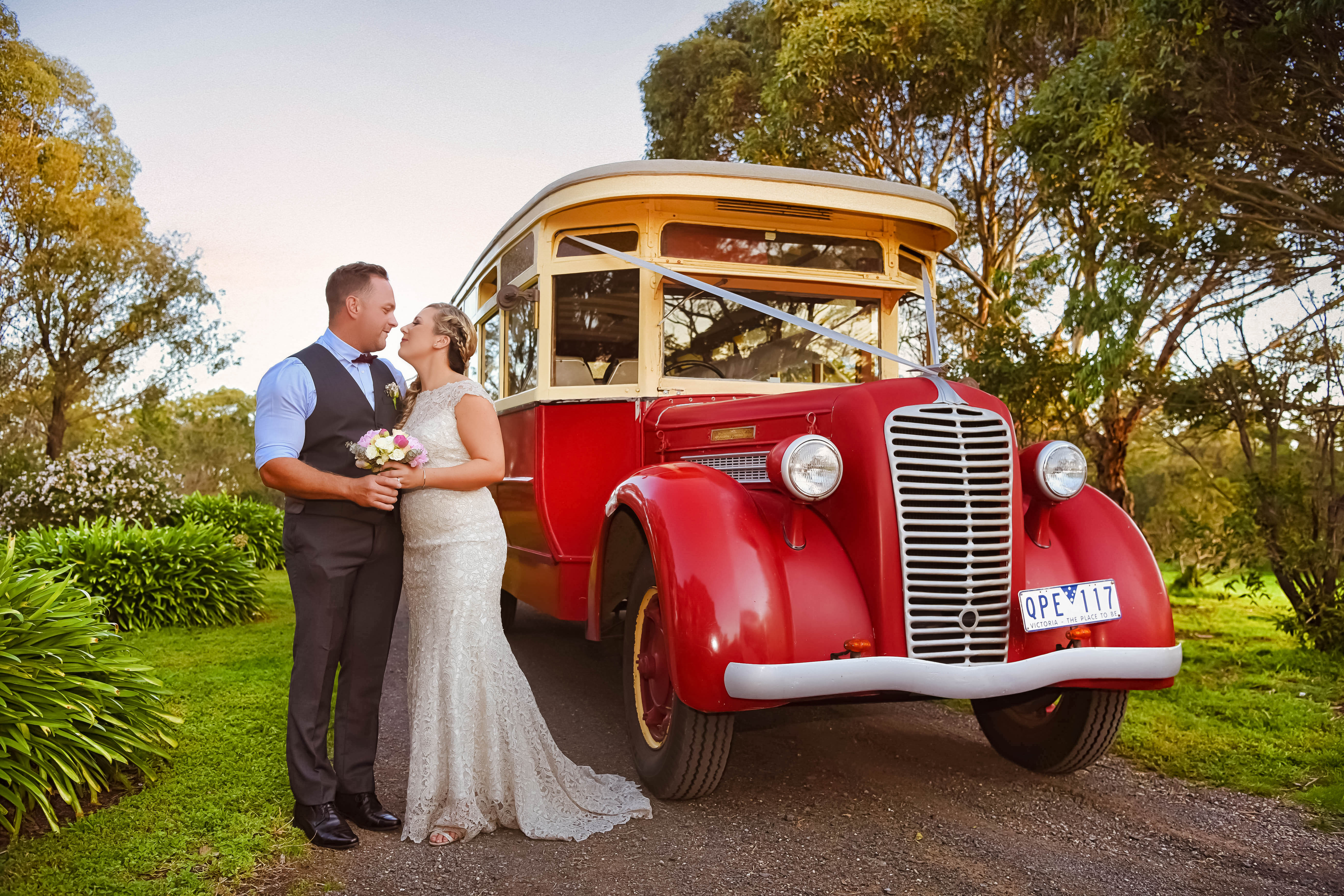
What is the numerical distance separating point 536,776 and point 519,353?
2.65 metres

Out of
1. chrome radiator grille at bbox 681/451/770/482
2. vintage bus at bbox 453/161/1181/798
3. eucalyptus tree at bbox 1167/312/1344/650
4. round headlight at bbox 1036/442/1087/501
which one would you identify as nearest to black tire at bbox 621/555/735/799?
vintage bus at bbox 453/161/1181/798

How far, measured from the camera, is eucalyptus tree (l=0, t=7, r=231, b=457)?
18.6 m

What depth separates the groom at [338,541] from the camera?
2824 mm

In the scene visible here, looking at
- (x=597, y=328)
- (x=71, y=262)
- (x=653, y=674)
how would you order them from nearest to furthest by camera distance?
(x=653, y=674), (x=597, y=328), (x=71, y=262)

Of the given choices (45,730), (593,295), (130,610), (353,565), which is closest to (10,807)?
(45,730)

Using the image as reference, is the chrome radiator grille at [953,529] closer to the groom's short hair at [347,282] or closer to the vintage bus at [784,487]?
the vintage bus at [784,487]

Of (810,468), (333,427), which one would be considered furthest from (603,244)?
(333,427)

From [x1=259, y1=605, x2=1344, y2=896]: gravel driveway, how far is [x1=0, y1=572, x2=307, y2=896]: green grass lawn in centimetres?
22

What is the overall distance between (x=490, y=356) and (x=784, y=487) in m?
3.55

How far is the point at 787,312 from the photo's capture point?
465cm

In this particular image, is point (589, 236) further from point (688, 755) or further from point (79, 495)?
point (79, 495)

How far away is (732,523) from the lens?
315 centimetres

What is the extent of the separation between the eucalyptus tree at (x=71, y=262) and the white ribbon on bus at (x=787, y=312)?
17.3 metres

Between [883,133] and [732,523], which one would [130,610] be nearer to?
[732,523]
